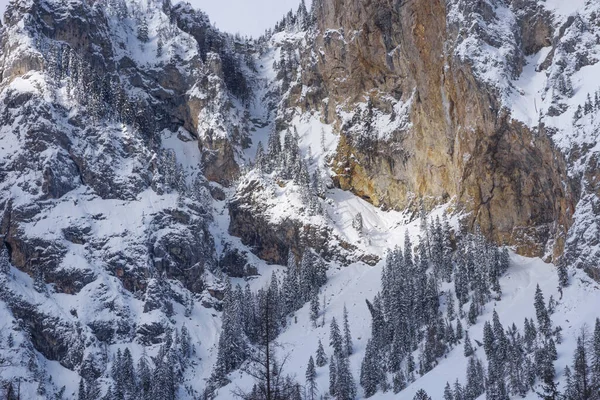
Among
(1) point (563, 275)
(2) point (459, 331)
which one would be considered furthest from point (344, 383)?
(1) point (563, 275)

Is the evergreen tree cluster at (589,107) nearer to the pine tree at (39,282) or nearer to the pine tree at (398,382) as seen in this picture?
the pine tree at (398,382)

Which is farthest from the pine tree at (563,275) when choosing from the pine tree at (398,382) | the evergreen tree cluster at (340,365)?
the evergreen tree cluster at (340,365)

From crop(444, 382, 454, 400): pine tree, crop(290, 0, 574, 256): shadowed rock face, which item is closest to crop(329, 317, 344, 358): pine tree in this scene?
crop(444, 382, 454, 400): pine tree

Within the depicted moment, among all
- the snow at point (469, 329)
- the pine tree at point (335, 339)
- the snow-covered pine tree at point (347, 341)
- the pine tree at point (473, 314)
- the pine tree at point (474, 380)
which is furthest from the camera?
the snow-covered pine tree at point (347, 341)

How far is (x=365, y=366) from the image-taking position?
110 meters

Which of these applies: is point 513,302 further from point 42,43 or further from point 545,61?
point 42,43

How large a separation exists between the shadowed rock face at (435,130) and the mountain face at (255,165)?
38cm

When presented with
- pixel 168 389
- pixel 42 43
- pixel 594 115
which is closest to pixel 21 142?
pixel 42 43

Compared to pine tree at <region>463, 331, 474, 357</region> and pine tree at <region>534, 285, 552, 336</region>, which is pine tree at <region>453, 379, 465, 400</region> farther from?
pine tree at <region>534, 285, 552, 336</region>

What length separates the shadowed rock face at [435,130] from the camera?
126 metres

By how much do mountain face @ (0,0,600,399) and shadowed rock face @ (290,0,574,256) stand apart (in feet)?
1.26

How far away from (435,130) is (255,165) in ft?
134

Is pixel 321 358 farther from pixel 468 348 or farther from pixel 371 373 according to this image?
pixel 468 348

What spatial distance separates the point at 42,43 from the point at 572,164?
120302mm
